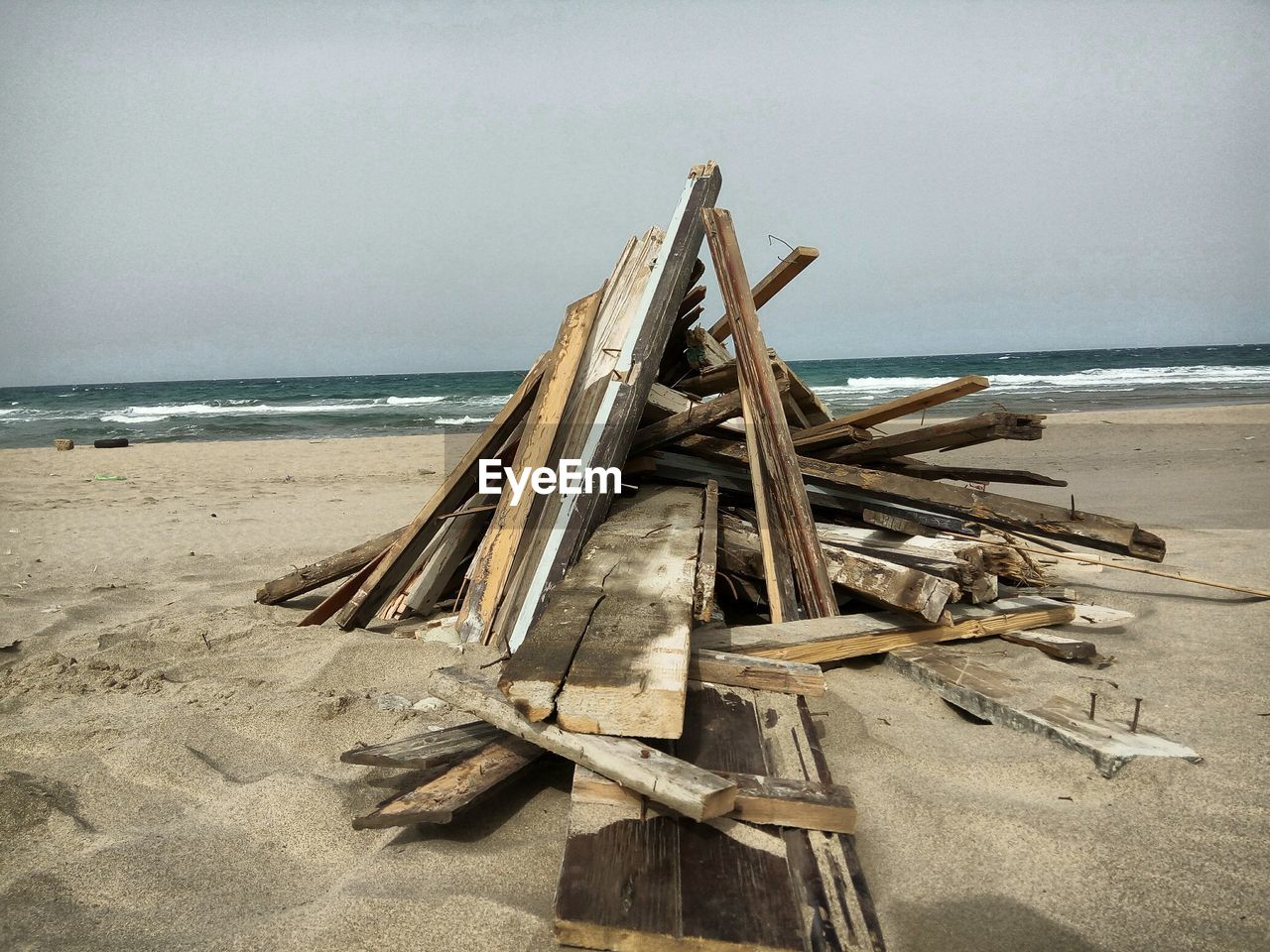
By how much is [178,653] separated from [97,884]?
194 centimetres

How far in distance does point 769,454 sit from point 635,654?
6.13ft

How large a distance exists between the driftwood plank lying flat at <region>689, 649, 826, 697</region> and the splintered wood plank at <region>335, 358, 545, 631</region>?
2.03 meters

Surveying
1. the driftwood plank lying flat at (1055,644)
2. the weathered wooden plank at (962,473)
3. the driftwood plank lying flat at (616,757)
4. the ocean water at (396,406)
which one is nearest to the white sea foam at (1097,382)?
the ocean water at (396,406)

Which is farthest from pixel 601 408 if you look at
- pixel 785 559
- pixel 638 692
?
pixel 638 692

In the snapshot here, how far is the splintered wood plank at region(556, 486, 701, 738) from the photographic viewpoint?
6.16 feet

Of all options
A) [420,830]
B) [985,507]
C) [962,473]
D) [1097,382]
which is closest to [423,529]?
[420,830]

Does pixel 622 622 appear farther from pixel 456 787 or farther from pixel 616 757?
pixel 456 787

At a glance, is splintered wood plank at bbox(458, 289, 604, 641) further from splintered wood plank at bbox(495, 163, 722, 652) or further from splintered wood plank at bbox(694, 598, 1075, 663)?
splintered wood plank at bbox(694, 598, 1075, 663)

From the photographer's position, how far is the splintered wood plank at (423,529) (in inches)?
161

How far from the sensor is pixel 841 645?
3.12m

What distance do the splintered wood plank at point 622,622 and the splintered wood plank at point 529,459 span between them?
48 centimetres

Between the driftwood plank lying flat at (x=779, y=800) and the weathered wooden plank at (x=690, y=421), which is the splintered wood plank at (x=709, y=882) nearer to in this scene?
the driftwood plank lying flat at (x=779, y=800)

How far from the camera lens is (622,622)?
7.55ft

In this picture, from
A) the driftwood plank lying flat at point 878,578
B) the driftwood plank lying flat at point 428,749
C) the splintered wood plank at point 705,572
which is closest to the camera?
the driftwood plank lying flat at point 428,749
